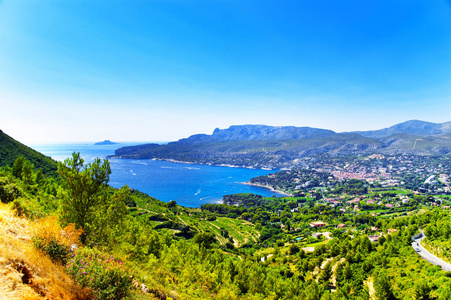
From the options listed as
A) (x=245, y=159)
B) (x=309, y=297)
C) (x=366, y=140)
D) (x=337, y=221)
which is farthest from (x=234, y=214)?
(x=366, y=140)

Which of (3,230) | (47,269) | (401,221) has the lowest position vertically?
(401,221)

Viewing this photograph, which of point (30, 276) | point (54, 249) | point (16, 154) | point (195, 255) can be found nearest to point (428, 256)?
point (195, 255)

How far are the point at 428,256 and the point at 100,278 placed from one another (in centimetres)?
2650

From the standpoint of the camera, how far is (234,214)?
59750mm

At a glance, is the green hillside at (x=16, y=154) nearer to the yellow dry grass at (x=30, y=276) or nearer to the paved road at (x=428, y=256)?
the yellow dry grass at (x=30, y=276)

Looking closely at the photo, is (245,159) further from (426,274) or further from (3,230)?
(3,230)

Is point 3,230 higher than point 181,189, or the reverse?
point 3,230

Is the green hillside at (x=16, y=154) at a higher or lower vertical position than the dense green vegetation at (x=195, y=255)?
higher

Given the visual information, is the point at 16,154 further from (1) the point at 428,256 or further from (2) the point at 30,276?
(1) the point at 428,256

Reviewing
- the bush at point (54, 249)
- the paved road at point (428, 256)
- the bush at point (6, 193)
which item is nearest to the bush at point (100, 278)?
the bush at point (54, 249)

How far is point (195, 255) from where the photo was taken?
17266mm

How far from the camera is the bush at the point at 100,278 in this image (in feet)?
15.3

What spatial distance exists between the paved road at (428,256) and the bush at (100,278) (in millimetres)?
23539

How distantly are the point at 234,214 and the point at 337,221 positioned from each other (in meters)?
25.7
